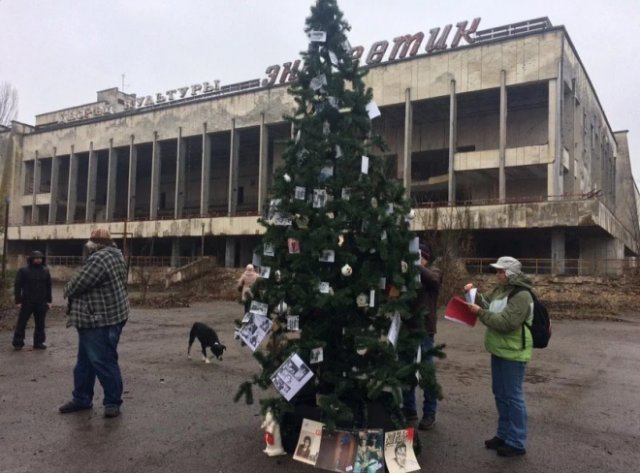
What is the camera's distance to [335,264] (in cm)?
493

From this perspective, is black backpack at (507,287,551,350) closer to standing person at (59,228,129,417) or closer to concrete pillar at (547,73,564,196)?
standing person at (59,228,129,417)

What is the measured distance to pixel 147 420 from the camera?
5910 mm

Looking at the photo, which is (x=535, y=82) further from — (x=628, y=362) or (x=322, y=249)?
(x=322, y=249)

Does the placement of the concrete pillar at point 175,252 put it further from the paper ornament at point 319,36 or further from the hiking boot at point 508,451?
the hiking boot at point 508,451

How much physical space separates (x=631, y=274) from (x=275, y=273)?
27991 mm

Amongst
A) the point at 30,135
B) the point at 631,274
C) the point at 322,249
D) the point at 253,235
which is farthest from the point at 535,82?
the point at 30,135

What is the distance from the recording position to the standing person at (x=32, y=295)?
10656 mm

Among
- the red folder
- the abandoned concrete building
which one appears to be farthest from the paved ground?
the abandoned concrete building

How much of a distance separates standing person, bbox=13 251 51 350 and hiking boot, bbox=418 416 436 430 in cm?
852

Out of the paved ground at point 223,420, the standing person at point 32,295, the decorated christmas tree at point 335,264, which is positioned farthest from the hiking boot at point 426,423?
the standing person at point 32,295

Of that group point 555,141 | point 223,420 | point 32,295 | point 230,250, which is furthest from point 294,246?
point 230,250

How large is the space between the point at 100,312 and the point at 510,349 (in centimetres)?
434

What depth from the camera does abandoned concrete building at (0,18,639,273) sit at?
3288cm

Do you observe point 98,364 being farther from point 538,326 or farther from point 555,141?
point 555,141
